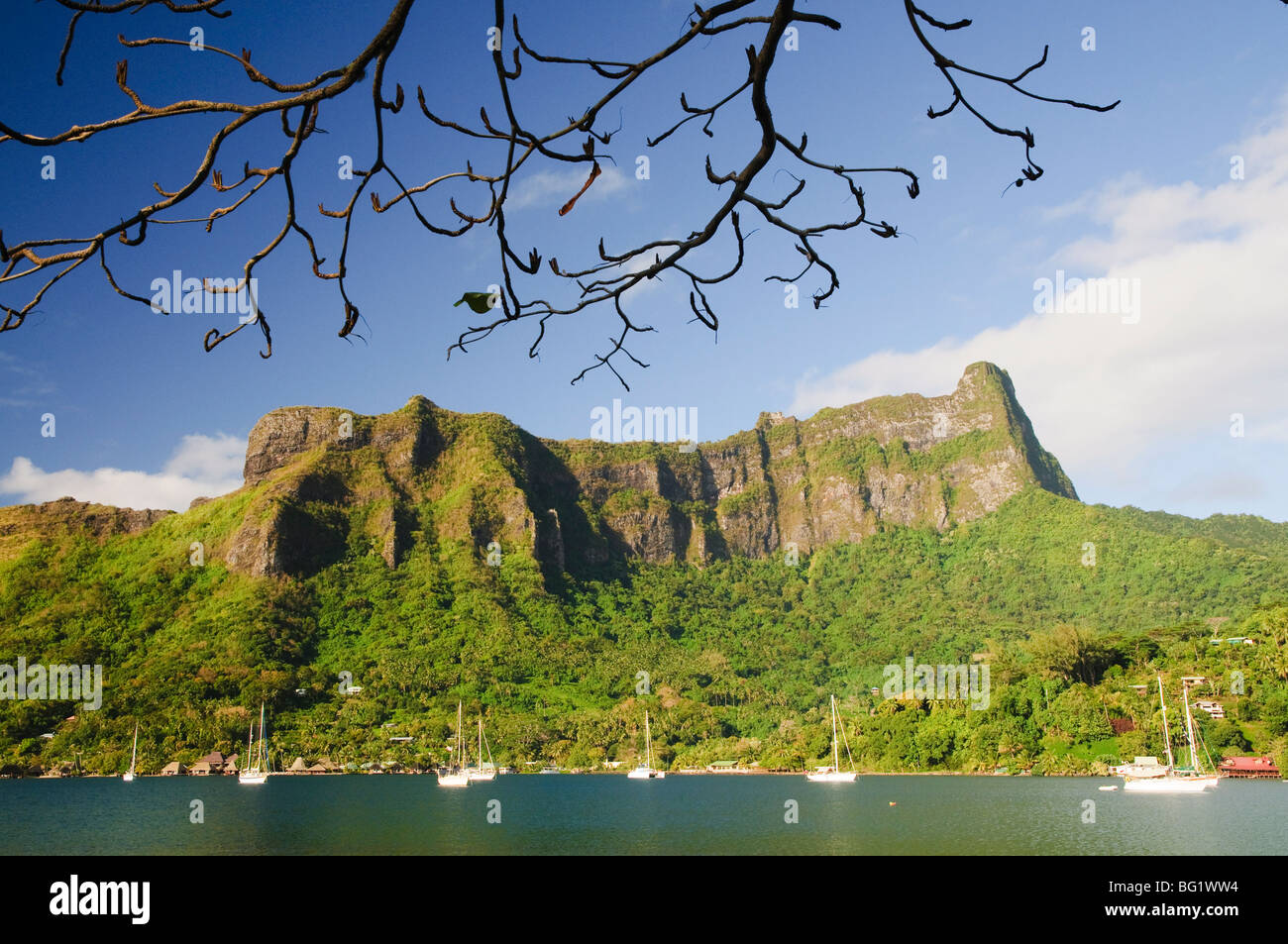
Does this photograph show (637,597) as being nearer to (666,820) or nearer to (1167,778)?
(666,820)

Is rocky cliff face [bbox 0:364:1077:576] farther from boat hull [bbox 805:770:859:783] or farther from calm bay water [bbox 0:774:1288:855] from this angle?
boat hull [bbox 805:770:859:783]

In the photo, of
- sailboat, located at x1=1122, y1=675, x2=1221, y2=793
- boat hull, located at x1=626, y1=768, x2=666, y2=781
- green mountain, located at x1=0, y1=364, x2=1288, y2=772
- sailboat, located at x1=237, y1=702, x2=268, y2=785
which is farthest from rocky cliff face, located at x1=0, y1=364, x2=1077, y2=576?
sailboat, located at x1=1122, y1=675, x2=1221, y2=793

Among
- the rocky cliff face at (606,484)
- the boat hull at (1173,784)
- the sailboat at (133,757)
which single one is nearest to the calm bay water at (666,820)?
the boat hull at (1173,784)

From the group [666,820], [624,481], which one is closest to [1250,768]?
[666,820]

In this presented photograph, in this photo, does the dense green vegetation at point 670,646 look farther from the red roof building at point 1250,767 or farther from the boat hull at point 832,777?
the boat hull at point 832,777
